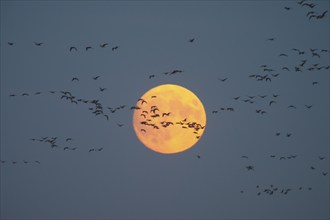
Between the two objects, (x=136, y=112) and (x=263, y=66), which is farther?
(x=136, y=112)

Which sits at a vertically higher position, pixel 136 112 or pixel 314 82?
pixel 136 112

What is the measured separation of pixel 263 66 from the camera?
177 feet

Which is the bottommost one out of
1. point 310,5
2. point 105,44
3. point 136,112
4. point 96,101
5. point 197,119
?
point 96,101

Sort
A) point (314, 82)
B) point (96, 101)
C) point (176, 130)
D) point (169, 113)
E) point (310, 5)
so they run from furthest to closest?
point (176, 130), point (169, 113), point (314, 82), point (96, 101), point (310, 5)

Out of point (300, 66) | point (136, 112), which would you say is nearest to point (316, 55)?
point (300, 66)

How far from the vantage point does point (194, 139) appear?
98438 mm

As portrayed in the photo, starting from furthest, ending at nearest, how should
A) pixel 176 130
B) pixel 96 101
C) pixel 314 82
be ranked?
pixel 176 130 → pixel 314 82 → pixel 96 101

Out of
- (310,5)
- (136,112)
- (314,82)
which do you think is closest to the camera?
(310,5)

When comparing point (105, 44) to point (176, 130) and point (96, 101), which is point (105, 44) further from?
point (176, 130)

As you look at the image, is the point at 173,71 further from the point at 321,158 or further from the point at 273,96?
the point at 321,158

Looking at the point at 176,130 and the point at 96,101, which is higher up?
the point at 176,130

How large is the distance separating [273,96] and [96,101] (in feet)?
55.0

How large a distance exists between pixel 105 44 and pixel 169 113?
47.4 feet

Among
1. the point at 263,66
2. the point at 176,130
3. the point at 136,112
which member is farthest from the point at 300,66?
the point at 136,112
